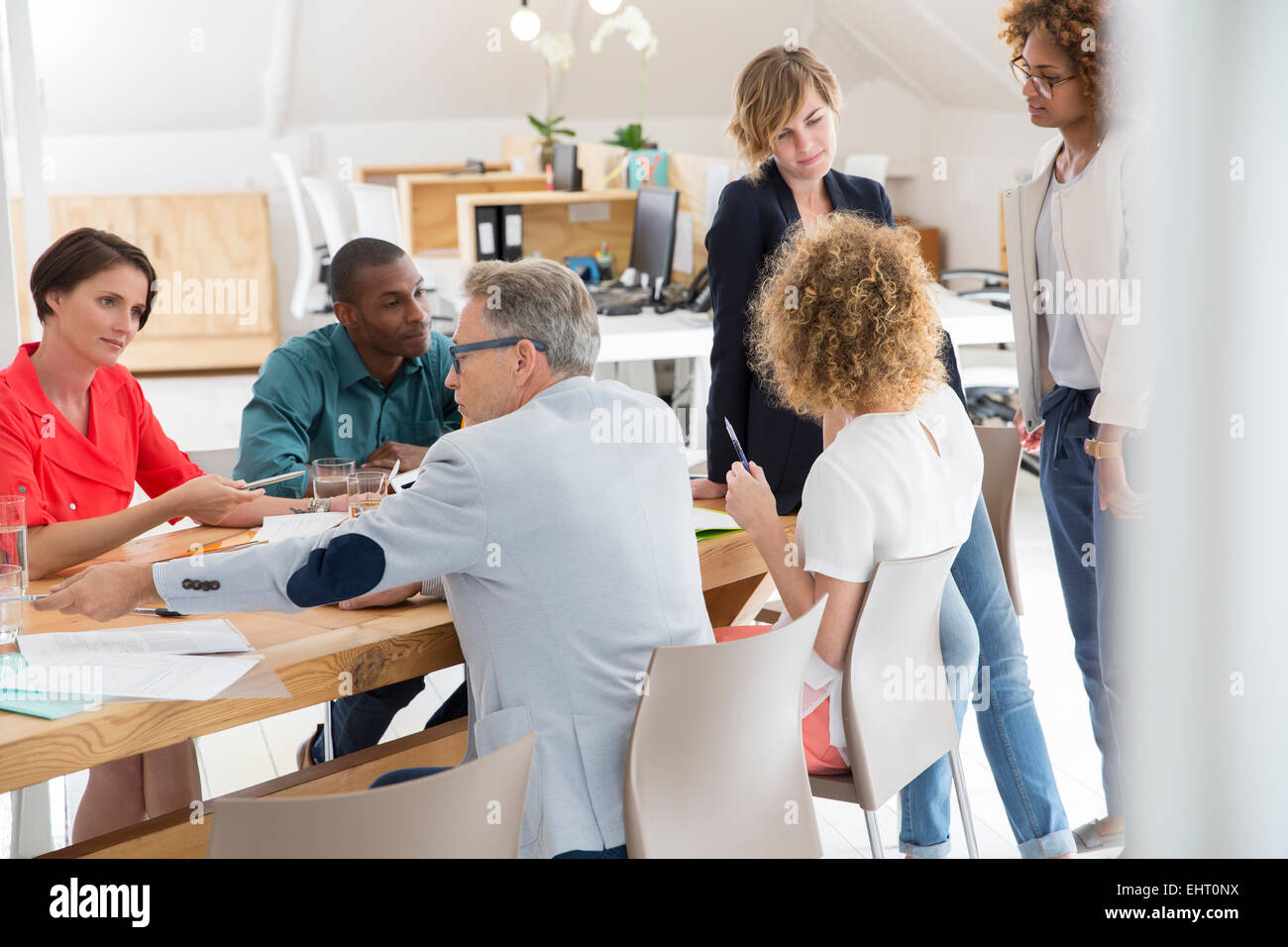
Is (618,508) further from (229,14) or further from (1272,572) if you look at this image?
(229,14)

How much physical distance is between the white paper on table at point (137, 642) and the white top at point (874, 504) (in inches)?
30.7

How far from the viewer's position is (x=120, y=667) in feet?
4.59

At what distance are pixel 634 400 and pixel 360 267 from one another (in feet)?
3.41

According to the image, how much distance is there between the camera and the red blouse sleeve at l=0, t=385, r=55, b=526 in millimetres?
1869

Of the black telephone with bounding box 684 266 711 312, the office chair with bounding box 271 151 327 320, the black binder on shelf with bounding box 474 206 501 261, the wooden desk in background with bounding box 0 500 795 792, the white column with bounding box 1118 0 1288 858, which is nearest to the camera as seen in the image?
the white column with bounding box 1118 0 1288 858

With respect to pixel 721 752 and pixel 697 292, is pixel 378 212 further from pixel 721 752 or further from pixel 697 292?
pixel 721 752

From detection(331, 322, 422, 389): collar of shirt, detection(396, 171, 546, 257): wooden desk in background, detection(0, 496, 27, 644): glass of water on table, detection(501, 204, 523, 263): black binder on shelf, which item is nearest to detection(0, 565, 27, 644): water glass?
detection(0, 496, 27, 644): glass of water on table

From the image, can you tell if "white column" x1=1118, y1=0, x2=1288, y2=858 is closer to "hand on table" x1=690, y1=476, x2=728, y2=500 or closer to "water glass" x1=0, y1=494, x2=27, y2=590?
"water glass" x1=0, y1=494, x2=27, y2=590

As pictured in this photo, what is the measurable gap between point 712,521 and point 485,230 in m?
3.25

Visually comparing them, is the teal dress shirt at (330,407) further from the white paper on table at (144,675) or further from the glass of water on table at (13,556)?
the white paper on table at (144,675)

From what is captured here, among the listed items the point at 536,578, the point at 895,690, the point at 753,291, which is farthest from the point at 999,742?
the point at 536,578

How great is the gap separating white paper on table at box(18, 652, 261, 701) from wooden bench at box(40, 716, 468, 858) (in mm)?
174

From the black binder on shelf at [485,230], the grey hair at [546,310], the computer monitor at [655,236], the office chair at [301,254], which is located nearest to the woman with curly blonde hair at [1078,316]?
the grey hair at [546,310]
